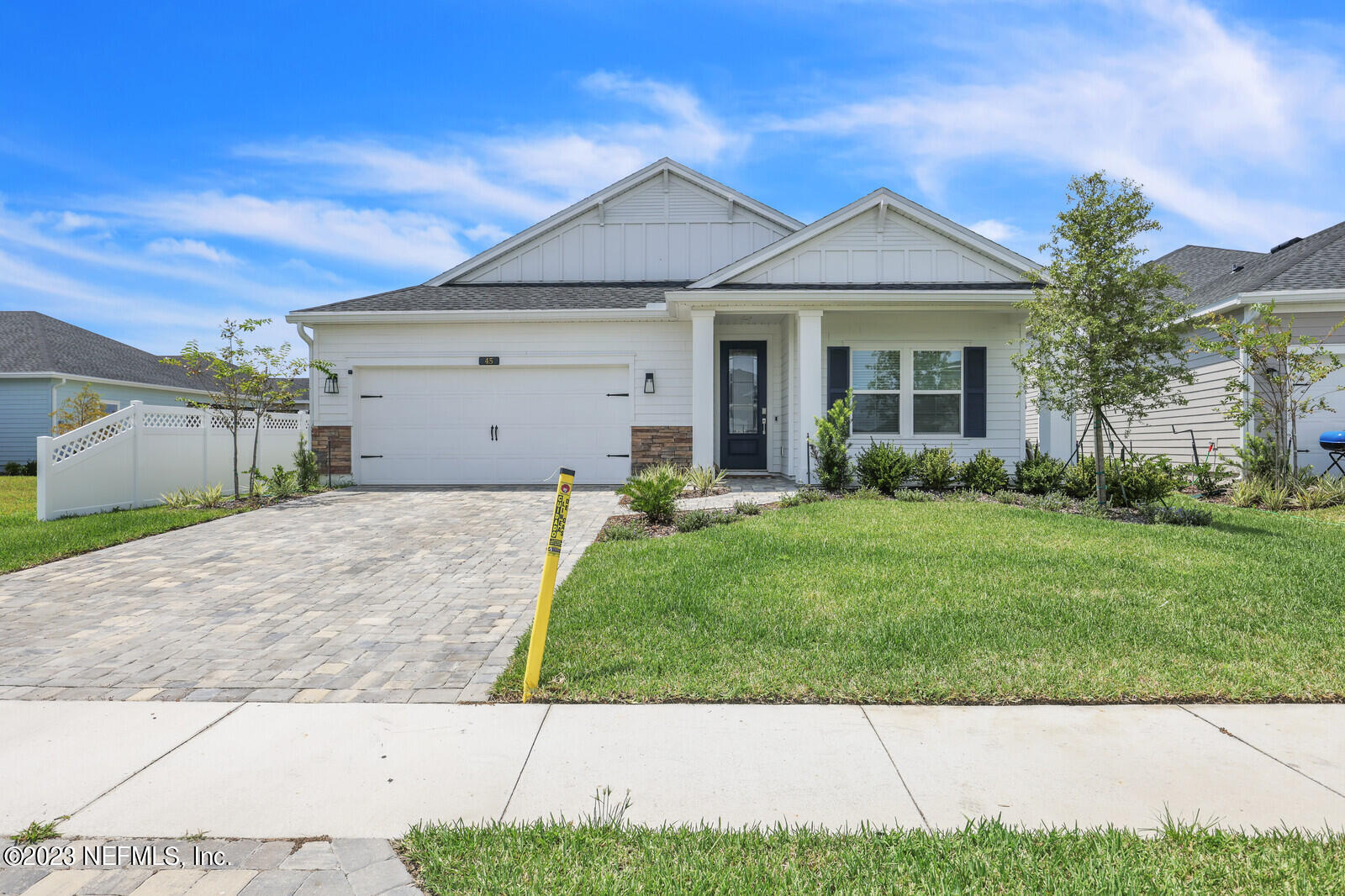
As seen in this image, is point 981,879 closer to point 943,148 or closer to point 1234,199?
point 943,148

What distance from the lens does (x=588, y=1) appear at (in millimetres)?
9477

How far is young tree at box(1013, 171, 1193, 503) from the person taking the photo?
818 centimetres

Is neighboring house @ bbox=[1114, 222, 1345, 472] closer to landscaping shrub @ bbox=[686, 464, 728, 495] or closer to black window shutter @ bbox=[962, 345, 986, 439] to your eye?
black window shutter @ bbox=[962, 345, 986, 439]

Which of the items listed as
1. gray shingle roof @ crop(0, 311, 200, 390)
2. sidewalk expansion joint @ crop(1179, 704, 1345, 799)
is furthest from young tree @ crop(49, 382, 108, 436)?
sidewalk expansion joint @ crop(1179, 704, 1345, 799)

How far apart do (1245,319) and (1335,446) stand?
8.07 ft

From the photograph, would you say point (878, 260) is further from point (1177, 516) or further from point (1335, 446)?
point (1335, 446)

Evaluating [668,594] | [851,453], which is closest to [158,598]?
[668,594]

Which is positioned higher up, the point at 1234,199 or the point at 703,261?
the point at 1234,199

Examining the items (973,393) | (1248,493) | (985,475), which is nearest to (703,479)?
(985,475)

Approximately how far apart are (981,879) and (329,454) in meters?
13.9

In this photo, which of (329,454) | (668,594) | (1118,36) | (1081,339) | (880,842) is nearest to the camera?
(880,842)

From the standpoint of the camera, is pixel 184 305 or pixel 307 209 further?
pixel 184 305

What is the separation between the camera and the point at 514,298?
14312mm

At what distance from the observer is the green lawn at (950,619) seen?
3512mm
